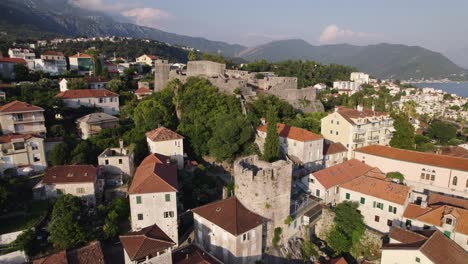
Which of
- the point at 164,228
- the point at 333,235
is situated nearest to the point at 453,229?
the point at 333,235

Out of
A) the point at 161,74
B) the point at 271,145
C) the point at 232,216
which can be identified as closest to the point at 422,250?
the point at 232,216

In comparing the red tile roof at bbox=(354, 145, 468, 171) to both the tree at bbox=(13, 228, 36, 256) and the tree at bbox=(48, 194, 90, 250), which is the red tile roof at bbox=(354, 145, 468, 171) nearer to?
the tree at bbox=(48, 194, 90, 250)

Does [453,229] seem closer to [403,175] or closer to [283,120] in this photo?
[403,175]

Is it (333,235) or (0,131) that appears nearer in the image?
(333,235)

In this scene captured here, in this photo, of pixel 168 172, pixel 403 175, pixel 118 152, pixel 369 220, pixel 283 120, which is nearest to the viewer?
pixel 168 172

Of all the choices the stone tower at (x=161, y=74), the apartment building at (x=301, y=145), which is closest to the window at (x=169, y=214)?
the apartment building at (x=301, y=145)

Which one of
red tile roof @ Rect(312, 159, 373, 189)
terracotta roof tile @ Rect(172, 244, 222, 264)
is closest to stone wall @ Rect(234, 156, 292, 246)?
terracotta roof tile @ Rect(172, 244, 222, 264)

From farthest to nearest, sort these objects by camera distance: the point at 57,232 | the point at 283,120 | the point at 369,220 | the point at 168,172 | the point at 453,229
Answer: the point at 283,120 < the point at 369,220 < the point at 168,172 < the point at 453,229 < the point at 57,232
